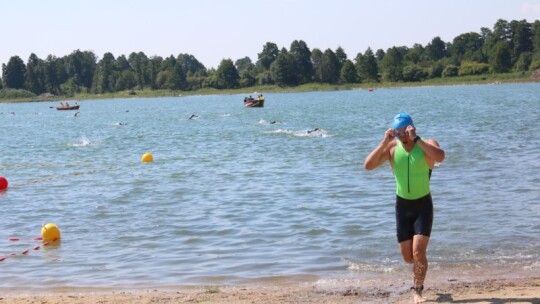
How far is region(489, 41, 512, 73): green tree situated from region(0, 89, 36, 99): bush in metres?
113

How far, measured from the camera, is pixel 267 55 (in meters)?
197

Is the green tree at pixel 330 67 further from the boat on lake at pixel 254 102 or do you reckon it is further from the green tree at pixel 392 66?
the boat on lake at pixel 254 102

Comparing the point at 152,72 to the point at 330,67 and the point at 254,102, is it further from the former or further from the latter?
the point at 254,102

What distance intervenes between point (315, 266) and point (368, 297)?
95.3 inches

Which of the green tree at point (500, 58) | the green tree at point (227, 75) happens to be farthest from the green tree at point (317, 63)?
the green tree at point (500, 58)

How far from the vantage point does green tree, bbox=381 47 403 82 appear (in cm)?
16512

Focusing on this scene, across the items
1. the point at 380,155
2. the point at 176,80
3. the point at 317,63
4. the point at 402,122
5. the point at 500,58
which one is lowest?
the point at 176,80

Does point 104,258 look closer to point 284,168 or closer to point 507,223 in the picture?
point 507,223

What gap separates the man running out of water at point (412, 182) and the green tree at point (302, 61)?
16679 centimetres

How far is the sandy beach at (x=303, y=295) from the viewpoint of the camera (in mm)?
8984

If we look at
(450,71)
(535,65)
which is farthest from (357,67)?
(535,65)

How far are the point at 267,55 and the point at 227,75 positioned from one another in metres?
23.6

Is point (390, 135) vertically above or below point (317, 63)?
below

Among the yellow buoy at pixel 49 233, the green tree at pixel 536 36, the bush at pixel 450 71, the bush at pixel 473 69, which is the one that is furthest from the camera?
the green tree at pixel 536 36
